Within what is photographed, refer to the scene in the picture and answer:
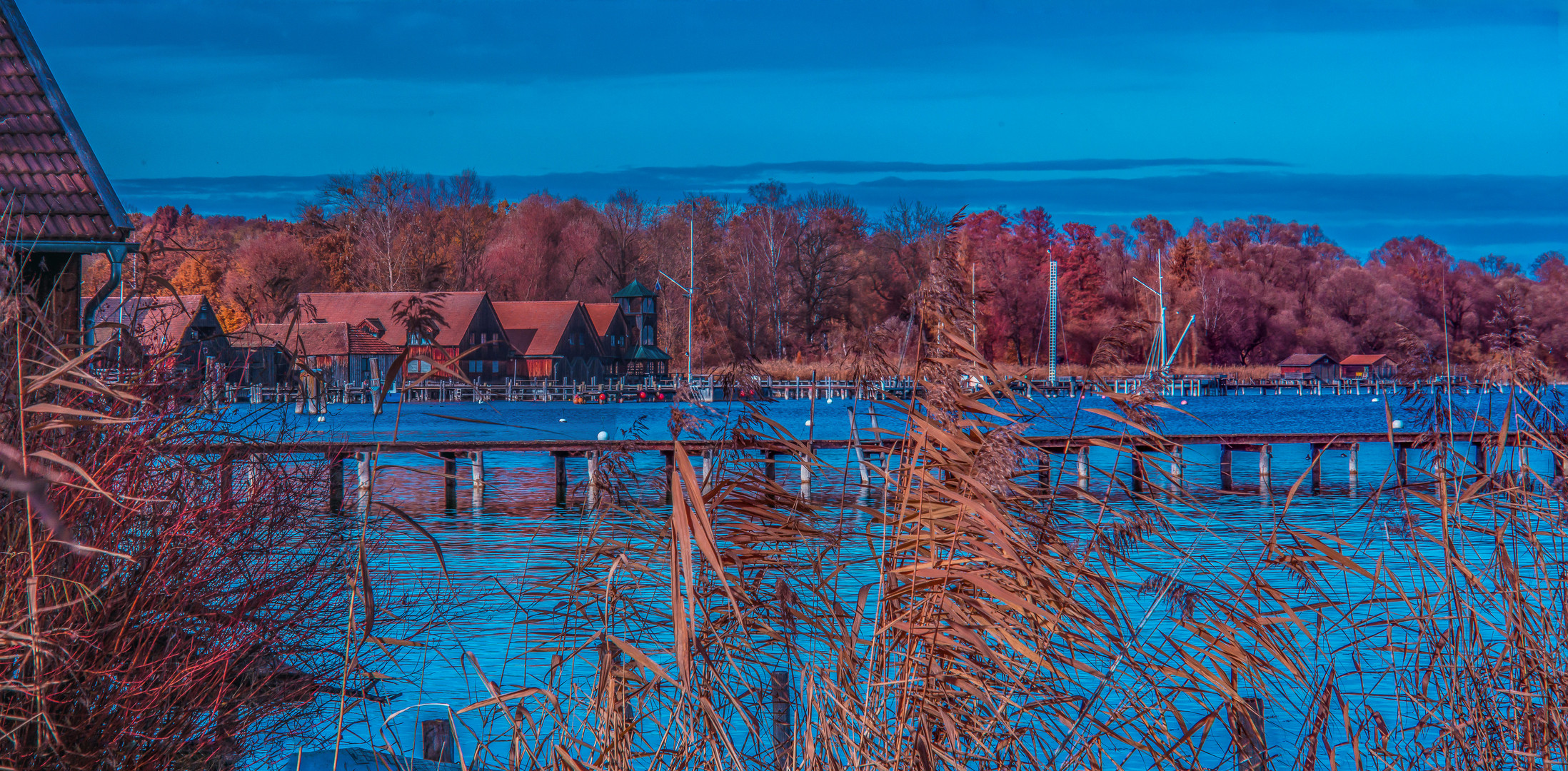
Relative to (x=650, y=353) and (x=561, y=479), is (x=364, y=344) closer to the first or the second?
(x=650, y=353)

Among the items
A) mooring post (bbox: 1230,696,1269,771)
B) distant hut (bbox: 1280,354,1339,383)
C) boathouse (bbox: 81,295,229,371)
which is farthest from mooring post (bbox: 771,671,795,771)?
distant hut (bbox: 1280,354,1339,383)

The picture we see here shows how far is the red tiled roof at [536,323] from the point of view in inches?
3100

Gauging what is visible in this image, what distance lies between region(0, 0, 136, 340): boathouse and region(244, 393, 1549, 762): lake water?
2.45 meters

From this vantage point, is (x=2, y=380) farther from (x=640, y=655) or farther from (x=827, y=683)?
(x=827, y=683)

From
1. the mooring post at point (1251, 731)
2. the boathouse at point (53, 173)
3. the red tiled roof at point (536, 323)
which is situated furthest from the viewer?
the red tiled roof at point (536, 323)

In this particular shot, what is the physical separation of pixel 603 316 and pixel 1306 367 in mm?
53781

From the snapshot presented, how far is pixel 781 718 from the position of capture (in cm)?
576

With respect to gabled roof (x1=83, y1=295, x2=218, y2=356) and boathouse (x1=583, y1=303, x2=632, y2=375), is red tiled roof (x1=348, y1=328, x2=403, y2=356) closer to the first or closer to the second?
boathouse (x1=583, y1=303, x2=632, y2=375)

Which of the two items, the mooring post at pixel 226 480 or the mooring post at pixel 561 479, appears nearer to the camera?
the mooring post at pixel 226 480

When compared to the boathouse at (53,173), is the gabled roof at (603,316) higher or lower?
higher

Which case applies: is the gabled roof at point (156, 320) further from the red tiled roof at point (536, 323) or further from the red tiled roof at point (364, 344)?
the red tiled roof at point (536, 323)

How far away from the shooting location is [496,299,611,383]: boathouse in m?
78.9

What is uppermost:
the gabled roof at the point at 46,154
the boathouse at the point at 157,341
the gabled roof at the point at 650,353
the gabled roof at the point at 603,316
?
the gabled roof at the point at 603,316

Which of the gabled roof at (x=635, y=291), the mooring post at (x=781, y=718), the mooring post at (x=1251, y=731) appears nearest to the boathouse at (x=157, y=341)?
the mooring post at (x=781, y=718)
